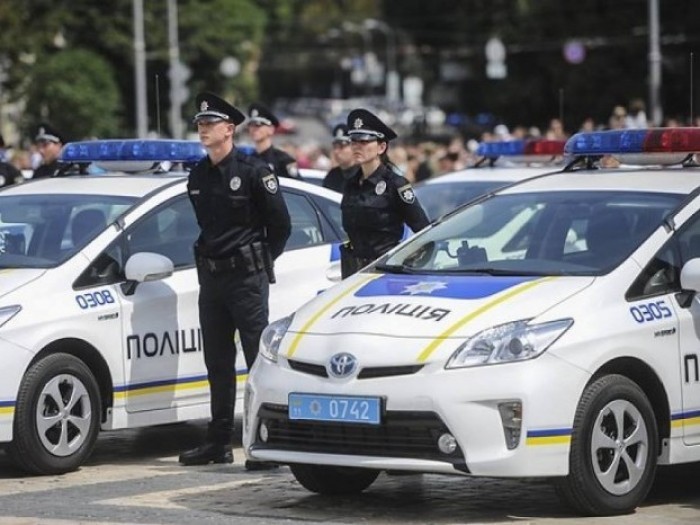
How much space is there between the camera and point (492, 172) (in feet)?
Answer: 50.3

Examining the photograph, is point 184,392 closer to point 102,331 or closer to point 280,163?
point 102,331

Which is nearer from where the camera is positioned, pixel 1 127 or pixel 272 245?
pixel 272 245

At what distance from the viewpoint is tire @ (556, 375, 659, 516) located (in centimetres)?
772

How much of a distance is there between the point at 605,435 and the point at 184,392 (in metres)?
3.03

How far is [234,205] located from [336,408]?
2.01 metres

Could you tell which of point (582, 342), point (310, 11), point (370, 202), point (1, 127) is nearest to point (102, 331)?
point (370, 202)

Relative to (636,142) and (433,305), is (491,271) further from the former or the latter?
(636,142)

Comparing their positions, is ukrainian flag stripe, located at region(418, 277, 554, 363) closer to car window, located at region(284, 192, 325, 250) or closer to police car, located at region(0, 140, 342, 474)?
police car, located at region(0, 140, 342, 474)

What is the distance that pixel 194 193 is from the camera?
9719 millimetres

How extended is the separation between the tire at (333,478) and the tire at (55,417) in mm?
1456

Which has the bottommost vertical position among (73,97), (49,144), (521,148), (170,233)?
(170,233)

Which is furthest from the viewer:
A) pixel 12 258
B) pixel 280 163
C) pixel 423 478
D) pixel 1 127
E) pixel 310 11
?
pixel 310 11

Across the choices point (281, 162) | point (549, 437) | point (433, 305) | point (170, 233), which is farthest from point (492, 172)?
point (549, 437)

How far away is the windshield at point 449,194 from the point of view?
15.1 meters
